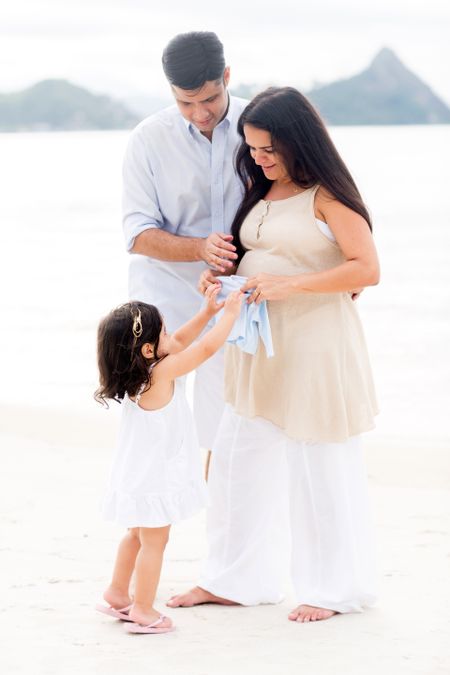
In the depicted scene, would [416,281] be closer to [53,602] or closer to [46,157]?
[53,602]

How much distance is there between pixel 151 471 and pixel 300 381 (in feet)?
1.97

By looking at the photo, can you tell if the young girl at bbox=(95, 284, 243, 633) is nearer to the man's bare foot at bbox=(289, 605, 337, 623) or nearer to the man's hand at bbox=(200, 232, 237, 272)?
the man's hand at bbox=(200, 232, 237, 272)

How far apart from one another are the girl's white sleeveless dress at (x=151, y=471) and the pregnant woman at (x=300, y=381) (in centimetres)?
30

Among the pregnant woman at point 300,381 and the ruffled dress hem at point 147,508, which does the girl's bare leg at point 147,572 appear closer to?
the ruffled dress hem at point 147,508

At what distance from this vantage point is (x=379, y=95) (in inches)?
2015

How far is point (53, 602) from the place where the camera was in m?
4.07

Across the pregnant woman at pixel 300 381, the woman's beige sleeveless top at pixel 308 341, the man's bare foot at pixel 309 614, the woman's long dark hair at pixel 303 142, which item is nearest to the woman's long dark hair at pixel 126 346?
the pregnant woman at pixel 300 381

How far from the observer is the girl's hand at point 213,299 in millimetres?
3795

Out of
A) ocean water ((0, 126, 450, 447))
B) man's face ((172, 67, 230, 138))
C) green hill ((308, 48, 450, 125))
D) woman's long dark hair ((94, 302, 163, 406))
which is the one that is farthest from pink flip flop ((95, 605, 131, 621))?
green hill ((308, 48, 450, 125))

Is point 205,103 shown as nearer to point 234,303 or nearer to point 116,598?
point 234,303

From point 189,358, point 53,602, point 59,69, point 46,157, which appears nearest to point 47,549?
point 53,602

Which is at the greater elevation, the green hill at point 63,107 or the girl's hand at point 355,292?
the green hill at point 63,107

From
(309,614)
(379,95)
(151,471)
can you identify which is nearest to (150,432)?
(151,471)

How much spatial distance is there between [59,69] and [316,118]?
50.3 meters
